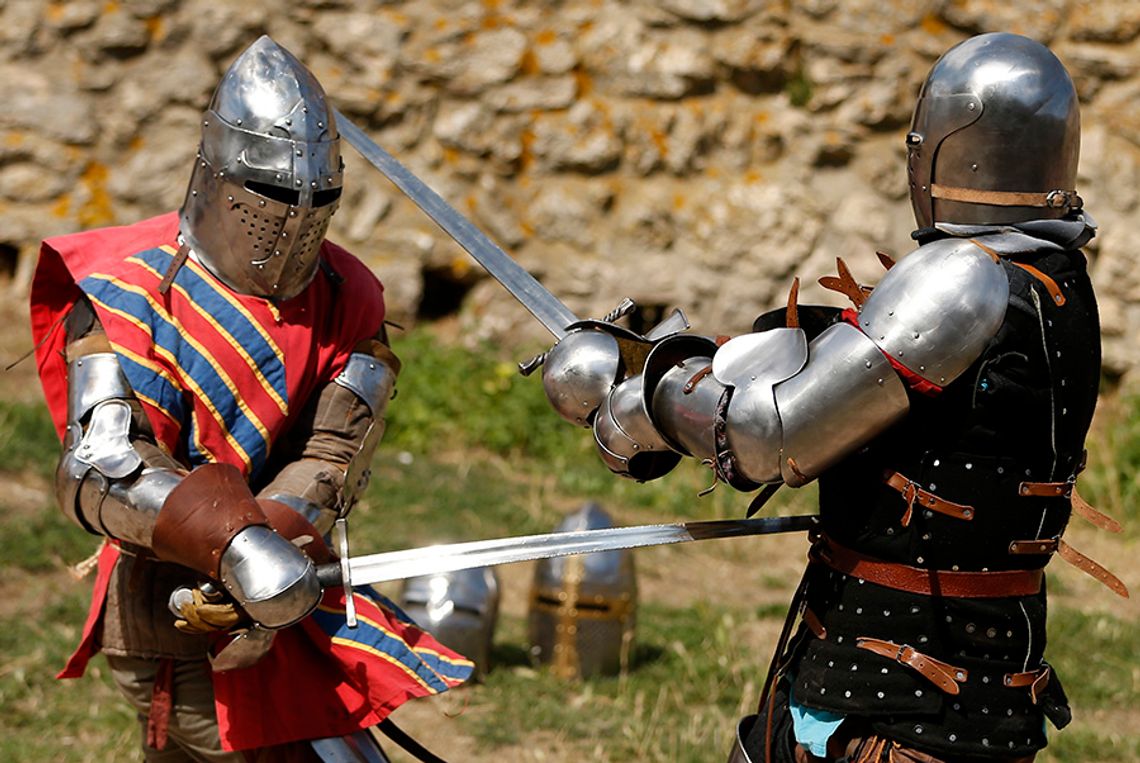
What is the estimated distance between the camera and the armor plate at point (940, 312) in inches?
85.7

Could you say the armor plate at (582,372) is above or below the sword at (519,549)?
above

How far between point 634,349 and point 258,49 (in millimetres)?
1054

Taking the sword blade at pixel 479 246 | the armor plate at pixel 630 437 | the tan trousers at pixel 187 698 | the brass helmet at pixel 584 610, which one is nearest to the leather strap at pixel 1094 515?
the armor plate at pixel 630 437

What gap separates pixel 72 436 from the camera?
284cm

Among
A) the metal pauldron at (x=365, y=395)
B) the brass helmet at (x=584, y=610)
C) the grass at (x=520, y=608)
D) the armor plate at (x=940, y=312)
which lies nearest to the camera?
the armor plate at (x=940, y=312)

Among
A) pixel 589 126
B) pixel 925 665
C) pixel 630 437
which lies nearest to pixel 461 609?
pixel 630 437

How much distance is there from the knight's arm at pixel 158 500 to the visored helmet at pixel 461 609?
6.79 ft

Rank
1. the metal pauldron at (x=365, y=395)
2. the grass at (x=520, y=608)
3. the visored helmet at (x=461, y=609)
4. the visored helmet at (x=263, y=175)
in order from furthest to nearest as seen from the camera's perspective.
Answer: the visored helmet at (x=461, y=609) → the grass at (x=520, y=608) → the metal pauldron at (x=365, y=395) → the visored helmet at (x=263, y=175)

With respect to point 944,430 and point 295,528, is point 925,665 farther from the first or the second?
point 295,528

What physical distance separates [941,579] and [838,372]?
0.43 metres

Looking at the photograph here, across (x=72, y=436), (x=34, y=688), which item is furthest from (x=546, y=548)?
(x=34, y=688)

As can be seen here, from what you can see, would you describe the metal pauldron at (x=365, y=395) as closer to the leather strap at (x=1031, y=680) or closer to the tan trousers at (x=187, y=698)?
the tan trousers at (x=187, y=698)

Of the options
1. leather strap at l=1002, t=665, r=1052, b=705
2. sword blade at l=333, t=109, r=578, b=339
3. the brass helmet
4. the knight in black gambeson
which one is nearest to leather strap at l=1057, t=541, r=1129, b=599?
the knight in black gambeson

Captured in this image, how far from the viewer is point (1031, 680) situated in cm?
245
